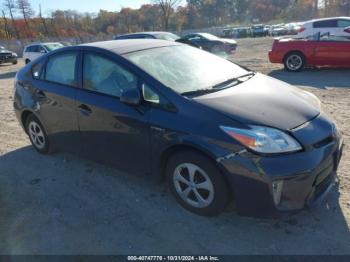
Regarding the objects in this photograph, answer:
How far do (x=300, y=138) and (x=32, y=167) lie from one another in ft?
11.7

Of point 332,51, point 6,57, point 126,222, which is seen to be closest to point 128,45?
point 126,222

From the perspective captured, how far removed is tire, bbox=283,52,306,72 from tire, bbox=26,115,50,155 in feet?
29.1

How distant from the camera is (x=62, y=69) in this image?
439 centimetres

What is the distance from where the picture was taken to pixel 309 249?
2822 mm

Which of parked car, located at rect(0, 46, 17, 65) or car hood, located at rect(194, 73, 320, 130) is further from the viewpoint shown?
parked car, located at rect(0, 46, 17, 65)

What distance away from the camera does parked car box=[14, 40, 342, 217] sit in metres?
2.87

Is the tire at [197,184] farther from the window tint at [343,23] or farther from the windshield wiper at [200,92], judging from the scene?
the window tint at [343,23]

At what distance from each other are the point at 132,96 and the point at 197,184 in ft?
3.40

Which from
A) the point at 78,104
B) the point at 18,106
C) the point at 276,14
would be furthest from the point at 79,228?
the point at 276,14

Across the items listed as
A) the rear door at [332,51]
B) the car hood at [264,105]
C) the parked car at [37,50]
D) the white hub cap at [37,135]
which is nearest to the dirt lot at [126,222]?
the white hub cap at [37,135]

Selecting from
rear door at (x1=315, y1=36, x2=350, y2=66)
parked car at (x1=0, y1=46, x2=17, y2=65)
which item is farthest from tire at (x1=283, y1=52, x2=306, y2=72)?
parked car at (x1=0, y1=46, x2=17, y2=65)

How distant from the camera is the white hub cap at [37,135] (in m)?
4.98

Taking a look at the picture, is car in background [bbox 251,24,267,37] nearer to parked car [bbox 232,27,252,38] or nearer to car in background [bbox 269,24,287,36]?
parked car [bbox 232,27,252,38]

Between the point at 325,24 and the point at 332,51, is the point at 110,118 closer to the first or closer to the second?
the point at 332,51
